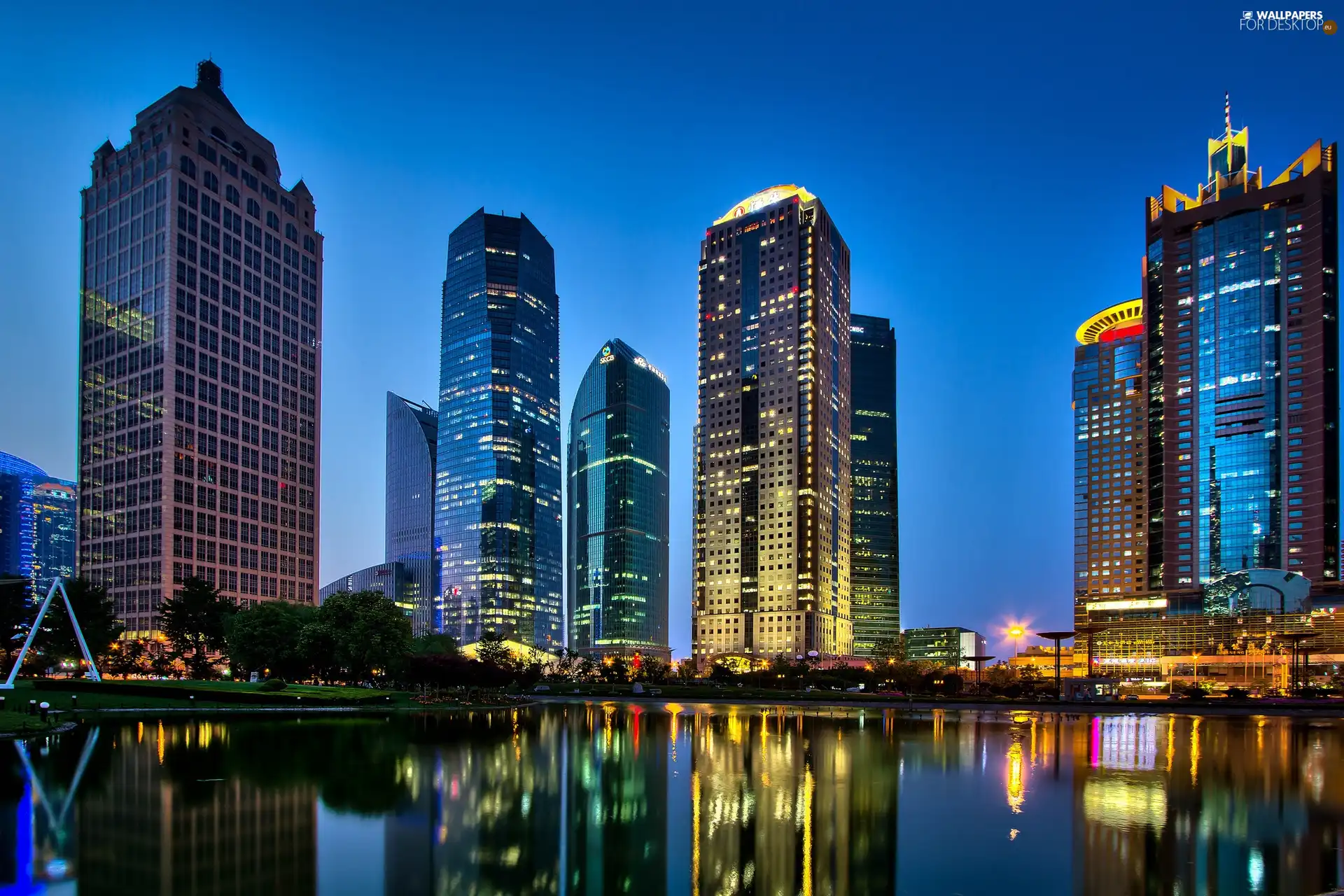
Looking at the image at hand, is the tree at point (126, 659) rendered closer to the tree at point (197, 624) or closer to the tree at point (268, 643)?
the tree at point (197, 624)

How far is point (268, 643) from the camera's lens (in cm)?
9175

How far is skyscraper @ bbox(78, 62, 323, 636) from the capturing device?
14375cm

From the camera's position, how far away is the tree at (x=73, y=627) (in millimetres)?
93812

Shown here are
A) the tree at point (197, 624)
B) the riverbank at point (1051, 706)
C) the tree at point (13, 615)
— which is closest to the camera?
the tree at point (13, 615)

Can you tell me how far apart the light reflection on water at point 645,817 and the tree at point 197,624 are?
212 feet

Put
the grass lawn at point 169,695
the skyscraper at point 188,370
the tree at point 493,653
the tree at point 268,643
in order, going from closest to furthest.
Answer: the grass lawn at point 169,695, the tree at point 268,643, the tree at point 493,653, the skyscraper at point 188,370

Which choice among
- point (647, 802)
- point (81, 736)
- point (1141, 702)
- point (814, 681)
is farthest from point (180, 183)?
point (1141, 702)

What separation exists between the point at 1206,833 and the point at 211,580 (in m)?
151

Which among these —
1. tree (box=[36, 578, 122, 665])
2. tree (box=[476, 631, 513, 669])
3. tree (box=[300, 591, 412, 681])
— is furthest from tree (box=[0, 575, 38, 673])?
tree (box=[476, 631, 513, 669])

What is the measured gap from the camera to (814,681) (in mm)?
152875

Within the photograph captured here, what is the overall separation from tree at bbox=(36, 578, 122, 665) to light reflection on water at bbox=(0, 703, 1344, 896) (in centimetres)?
5044

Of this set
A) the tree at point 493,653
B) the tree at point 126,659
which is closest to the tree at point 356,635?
A: the tree at point 126,659

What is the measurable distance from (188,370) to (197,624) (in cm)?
5416

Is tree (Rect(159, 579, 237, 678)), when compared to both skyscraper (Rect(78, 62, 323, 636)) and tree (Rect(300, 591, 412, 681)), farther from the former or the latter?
skyscraper (Rect(78, 62, 323, 636))
